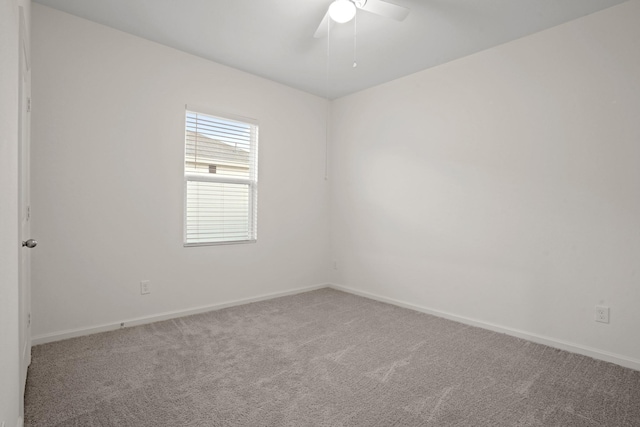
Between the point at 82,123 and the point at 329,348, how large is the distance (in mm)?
2738

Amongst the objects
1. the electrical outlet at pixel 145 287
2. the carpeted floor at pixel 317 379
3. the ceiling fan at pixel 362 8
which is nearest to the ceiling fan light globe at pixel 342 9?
the ceiling fan at pixel 362 8

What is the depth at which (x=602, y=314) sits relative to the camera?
2.52 m

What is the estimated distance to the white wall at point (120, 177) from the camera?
263 centimetres

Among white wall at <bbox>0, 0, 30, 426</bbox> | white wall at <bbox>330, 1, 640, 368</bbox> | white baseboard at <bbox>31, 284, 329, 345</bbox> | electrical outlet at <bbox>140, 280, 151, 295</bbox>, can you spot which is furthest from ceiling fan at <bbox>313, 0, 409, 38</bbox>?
white baseboard at <bbox>31, 284, 329, 345</bbox>

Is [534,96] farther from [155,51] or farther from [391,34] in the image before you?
[155,51]

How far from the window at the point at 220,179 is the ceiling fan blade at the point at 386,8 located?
1.97m

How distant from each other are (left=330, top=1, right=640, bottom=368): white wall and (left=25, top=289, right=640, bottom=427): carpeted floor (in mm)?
381

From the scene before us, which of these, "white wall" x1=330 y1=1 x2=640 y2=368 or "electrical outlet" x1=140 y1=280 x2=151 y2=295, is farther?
"electrical outlet" x1=140 y1=280 x2=151 y2=295

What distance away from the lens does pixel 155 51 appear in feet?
10.3

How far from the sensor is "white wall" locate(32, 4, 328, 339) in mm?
2631

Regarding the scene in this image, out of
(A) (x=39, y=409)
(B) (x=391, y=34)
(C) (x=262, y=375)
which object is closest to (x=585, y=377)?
(C) (x=262, y=375)

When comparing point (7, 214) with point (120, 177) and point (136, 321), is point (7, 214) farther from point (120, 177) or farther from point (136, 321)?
point (136, 321)

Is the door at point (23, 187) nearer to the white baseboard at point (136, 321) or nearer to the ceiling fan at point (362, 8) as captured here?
the white baseboard at point (136, 321)

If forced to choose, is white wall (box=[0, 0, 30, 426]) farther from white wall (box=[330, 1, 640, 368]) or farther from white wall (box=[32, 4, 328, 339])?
white wall (box=[330, 1, 640, 368])
